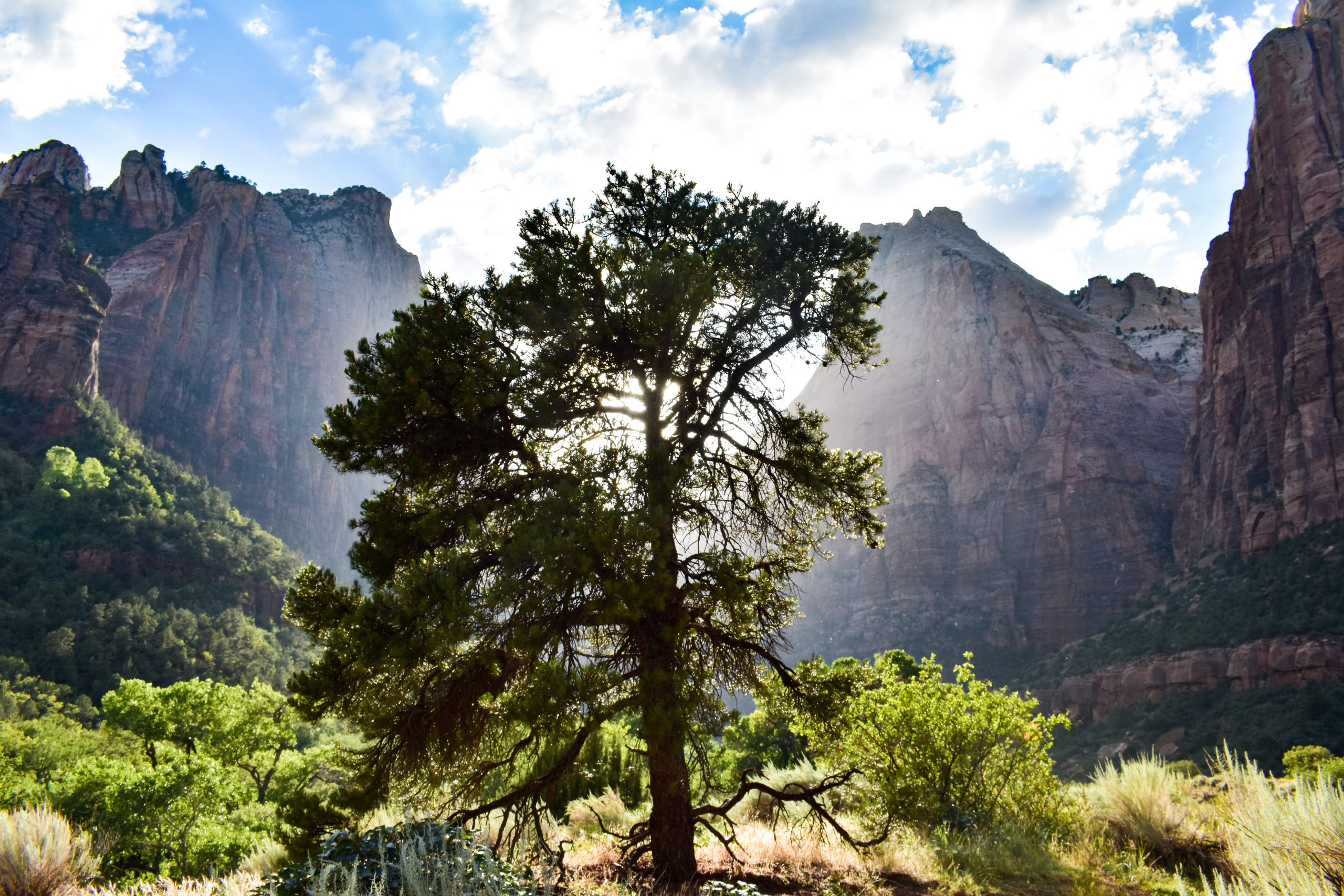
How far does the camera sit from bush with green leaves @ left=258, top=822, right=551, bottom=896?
5051 millimetres

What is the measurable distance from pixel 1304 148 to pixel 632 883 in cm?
9090

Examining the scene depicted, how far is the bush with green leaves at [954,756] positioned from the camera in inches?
427

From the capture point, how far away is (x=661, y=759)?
798 cm

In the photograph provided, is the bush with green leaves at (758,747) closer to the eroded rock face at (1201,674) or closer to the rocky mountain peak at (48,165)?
the eroded rock face at (1201,674)

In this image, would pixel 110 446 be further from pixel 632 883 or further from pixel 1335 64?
pixel 1335 64

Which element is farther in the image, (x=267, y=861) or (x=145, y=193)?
(x=145, y=193)

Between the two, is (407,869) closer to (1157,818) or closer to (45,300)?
(1157,818)

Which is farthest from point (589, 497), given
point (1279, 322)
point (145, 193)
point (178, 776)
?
point (145, 193)

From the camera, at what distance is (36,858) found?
5867mm

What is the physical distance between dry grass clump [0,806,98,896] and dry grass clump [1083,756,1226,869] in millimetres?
12126

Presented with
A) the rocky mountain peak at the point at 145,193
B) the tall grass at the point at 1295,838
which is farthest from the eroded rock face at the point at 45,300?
the tall grass at the point at 1295,838

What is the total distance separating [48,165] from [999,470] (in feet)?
588

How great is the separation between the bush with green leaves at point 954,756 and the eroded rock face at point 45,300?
107 m

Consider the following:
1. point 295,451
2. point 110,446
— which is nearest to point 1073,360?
point 110,446
